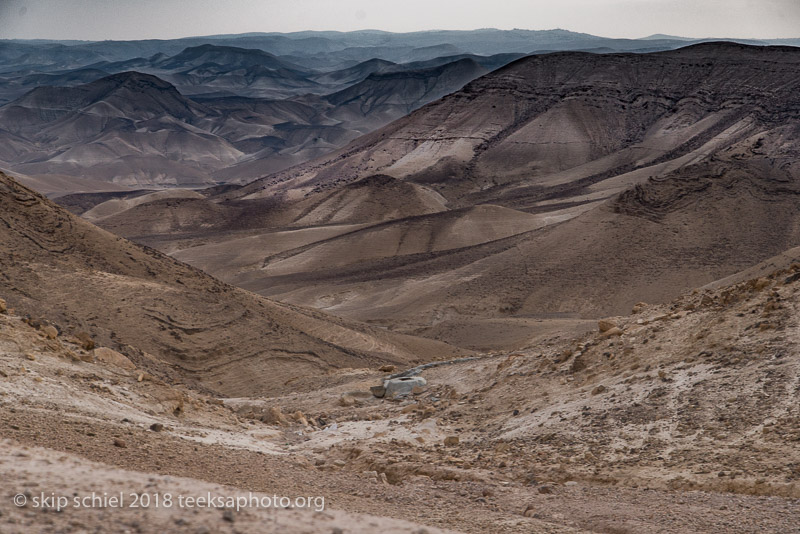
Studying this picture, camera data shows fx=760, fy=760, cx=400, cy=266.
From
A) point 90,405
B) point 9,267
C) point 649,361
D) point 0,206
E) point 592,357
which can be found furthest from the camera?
point 0,206

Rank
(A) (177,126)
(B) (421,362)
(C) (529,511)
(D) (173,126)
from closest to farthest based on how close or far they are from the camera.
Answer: (C) (529,511) → (B) (421,362) → (D) (173,126) → (A) (177,126)

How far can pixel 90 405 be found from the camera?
28.2 ft

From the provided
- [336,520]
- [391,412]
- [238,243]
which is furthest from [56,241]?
[238,243]

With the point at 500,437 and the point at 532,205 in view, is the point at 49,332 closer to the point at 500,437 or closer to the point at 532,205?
the point at 500,437

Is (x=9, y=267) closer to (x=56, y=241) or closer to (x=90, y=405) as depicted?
(x=56, y=241)

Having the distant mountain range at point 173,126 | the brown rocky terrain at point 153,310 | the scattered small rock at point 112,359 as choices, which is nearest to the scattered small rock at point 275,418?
the scattered small rock at point 112,359

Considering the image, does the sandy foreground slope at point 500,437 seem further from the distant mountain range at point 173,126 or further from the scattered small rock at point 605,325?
the distant mountain range at point 173,126

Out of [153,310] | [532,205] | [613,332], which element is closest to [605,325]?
[613,332]

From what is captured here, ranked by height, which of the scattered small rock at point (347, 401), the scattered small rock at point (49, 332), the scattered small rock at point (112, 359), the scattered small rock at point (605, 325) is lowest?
the scattered small rock at point (347, 401)

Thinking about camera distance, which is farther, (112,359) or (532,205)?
(532,205)

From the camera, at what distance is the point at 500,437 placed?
944cm

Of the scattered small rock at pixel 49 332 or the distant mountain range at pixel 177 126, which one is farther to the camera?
the distant mountain range at pixel 177 126

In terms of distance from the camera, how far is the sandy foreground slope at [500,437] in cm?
600

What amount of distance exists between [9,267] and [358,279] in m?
21.7
